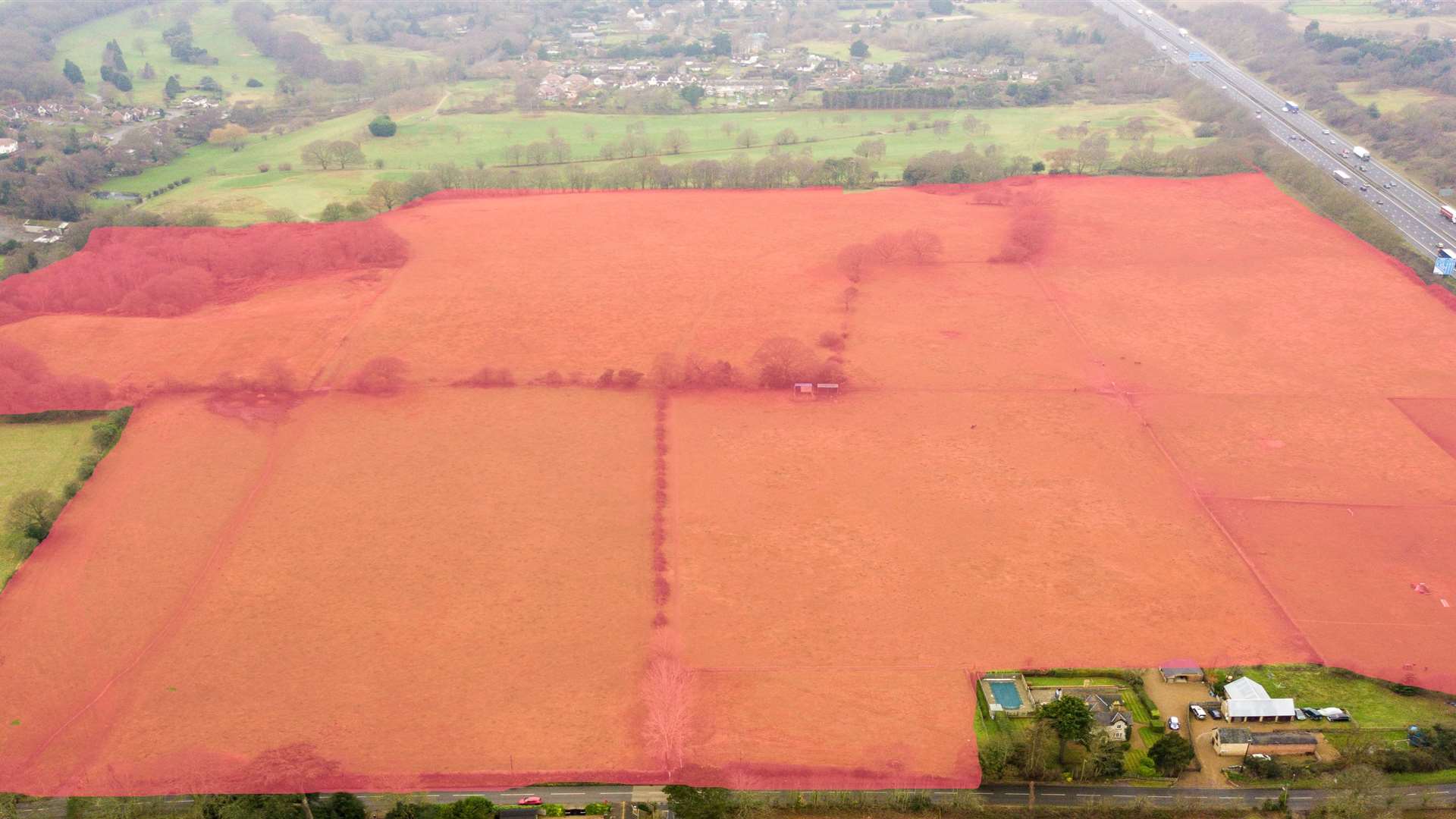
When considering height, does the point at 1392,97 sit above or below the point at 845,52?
above

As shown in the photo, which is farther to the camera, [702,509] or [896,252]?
[896,252]

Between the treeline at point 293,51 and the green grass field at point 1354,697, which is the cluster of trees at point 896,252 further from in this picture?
the treeline at point 293,51

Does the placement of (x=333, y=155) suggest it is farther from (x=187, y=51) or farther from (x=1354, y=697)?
(x=1354, y=697)

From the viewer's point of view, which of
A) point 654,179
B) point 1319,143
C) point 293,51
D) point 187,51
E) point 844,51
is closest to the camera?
point 654,179

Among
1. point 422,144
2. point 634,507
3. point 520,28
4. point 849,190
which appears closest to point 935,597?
point 634,507

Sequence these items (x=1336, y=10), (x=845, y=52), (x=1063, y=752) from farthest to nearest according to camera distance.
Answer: (x=1336, y=10) < (x=845, y=52) < (x=1063, y=752)

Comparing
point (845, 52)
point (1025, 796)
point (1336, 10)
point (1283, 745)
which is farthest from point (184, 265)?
point (1336, 10)

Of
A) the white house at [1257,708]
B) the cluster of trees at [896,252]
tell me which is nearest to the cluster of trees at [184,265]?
the cluster of trees at [896,252]
